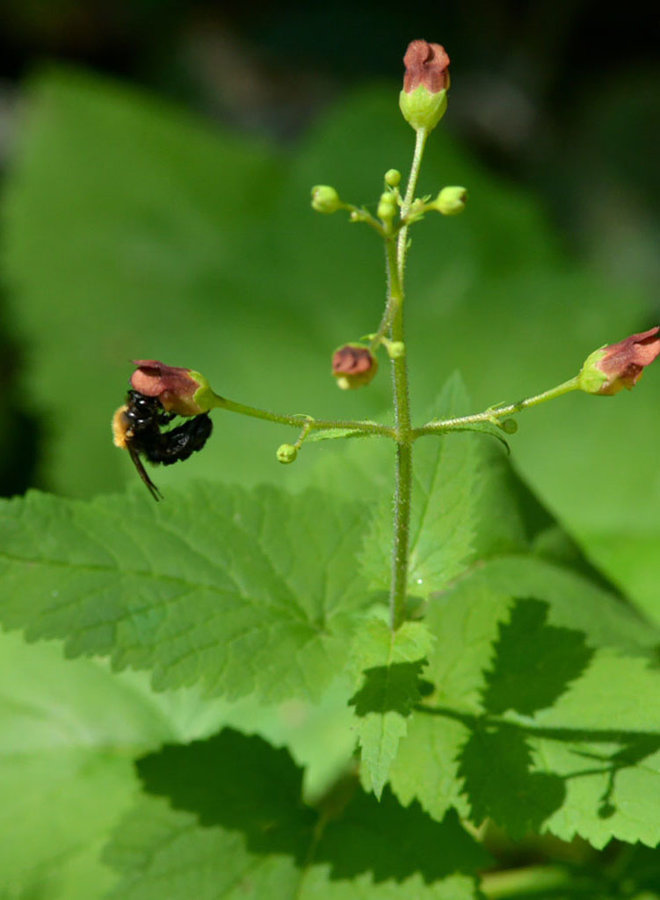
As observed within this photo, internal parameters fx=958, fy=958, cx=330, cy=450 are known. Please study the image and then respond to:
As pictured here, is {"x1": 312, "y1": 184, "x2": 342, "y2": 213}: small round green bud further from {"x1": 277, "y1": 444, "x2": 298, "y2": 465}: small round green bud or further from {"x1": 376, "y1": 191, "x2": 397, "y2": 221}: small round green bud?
{"x1": 277, "y1": 444, "x2": 298, "y2": 465}: small round green bud

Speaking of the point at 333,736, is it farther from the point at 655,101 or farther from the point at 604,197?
the point at 655,101

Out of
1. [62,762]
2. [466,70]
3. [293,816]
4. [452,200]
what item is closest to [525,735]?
[293,816]

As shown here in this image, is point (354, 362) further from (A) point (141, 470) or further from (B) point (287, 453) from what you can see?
(A) point (141, 470)

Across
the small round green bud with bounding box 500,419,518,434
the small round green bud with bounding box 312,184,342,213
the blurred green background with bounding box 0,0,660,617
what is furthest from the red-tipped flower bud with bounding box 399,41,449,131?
the blurred green background with bounding box 0,0,660,617

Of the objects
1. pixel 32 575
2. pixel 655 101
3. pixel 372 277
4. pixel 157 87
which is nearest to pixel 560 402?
pixel 372 277

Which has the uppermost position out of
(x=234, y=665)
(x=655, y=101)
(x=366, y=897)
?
(x=655, y=101)
